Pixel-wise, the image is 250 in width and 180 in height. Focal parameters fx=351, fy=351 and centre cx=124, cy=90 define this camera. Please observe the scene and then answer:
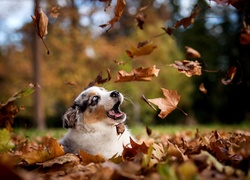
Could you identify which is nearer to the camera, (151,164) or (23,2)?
(151,164)

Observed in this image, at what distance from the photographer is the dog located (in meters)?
3.07

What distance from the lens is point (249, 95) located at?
19672 millimetres

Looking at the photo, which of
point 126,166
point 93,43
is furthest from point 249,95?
point 126,166

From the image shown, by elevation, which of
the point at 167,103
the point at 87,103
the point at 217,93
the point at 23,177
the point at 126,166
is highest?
the point at 23,177

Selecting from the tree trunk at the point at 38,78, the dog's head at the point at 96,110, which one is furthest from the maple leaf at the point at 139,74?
the tree trunk at the point at 38,78

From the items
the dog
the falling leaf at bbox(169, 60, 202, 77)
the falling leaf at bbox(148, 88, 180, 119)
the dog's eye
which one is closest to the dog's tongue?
the dog

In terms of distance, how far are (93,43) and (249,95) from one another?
9.19 metres

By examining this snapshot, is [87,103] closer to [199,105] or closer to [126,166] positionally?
[126,166]

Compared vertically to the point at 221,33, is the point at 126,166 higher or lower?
higher

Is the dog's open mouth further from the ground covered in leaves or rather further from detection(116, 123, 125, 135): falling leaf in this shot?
the ground covered in leaves

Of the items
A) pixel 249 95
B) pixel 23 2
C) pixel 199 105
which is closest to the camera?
pixel 23 2

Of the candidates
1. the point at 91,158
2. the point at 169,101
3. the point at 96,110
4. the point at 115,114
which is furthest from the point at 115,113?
the point at 91,158

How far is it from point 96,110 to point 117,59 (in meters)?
16.4

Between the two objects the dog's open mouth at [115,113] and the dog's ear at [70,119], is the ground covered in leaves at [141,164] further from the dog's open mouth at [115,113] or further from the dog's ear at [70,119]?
the dog's open mouth at [115,113]
